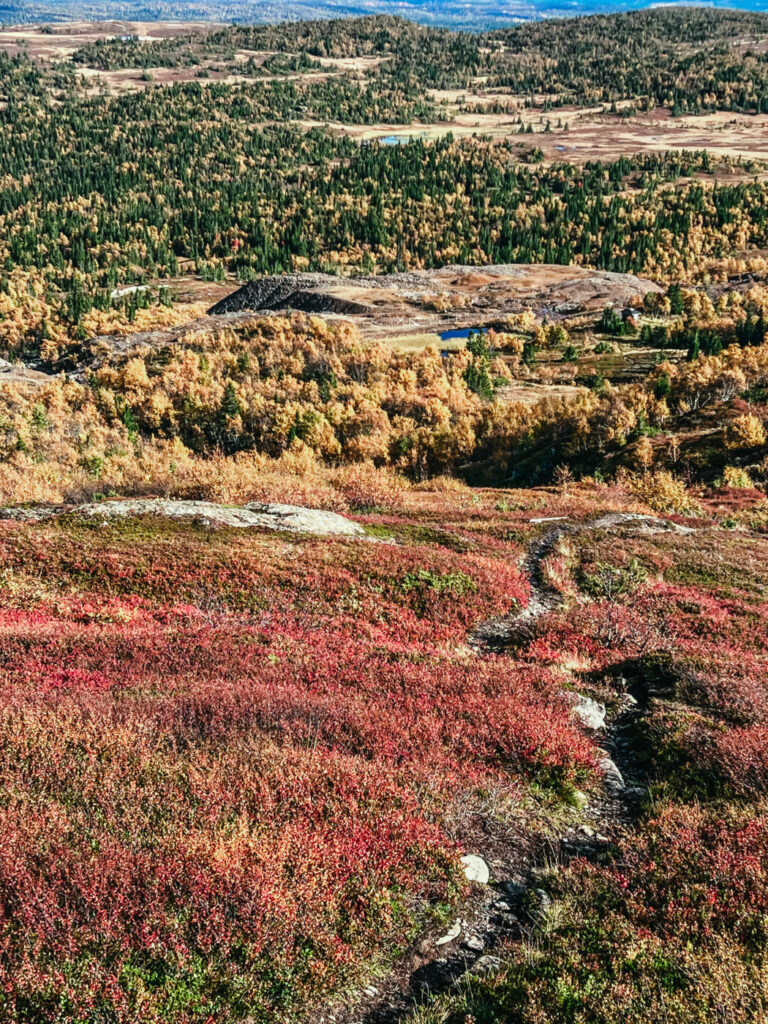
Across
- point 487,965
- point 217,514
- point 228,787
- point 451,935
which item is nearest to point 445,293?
point 217,514

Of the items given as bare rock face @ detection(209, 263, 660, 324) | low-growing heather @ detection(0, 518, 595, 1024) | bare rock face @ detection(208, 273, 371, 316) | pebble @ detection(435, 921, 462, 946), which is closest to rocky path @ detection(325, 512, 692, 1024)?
pebble @ detection(435, 921, 462, 946)

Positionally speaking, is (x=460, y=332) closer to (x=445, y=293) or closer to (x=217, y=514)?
(x=445, y=293)

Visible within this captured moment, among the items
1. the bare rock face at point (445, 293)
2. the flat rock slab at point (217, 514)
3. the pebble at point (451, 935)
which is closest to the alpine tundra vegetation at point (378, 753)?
the pebble at point (451, 935)

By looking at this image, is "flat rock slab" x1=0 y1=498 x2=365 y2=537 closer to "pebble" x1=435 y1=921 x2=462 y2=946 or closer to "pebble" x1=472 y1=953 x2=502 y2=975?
"pebble" x1=435 y1=921 x2=462 y2=946

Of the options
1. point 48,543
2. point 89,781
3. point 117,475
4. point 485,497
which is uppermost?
point 89,781

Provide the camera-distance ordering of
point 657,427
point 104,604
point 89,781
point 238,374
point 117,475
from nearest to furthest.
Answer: point 89,781
point 104,604
point 117,475
point 657,427
point 238,374

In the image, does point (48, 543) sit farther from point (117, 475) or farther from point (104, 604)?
point (117, 475)

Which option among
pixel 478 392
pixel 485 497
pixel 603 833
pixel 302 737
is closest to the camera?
pixel 603 833

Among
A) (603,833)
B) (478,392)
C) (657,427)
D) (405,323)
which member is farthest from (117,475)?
(405,323)

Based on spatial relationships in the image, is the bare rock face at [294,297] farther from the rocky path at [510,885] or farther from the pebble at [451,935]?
the pebble at [451,935]
